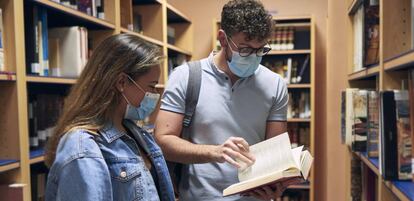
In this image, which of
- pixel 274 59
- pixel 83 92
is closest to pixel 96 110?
pixel 83 92

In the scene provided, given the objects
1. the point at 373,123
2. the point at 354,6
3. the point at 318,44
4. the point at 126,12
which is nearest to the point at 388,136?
the point at 373,123

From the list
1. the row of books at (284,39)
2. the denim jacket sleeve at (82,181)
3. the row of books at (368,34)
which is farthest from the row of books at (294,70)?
the denim jacket sleeve at (82,181)

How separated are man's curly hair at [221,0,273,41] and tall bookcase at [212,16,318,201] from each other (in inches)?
69.6

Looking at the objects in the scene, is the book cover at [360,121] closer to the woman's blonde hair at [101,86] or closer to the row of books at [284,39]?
the woman's blonde hair at [101,86]

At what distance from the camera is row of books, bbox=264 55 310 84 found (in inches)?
130

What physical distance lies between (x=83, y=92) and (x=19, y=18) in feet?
2.25

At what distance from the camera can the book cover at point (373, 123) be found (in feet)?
4.79

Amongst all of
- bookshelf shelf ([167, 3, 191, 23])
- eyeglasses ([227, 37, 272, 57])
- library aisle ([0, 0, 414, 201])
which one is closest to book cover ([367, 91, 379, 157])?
library aisle ([0, 0, 414, 201])

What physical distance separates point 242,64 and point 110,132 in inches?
23.3

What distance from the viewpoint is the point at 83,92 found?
96cm

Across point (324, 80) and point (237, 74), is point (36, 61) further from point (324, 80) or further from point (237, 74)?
point (324, 80)

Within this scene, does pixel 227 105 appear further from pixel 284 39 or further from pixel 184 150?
pixel 284 39

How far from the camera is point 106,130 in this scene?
0.96 metres

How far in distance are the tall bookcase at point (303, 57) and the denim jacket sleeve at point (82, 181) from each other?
93.7 inches
